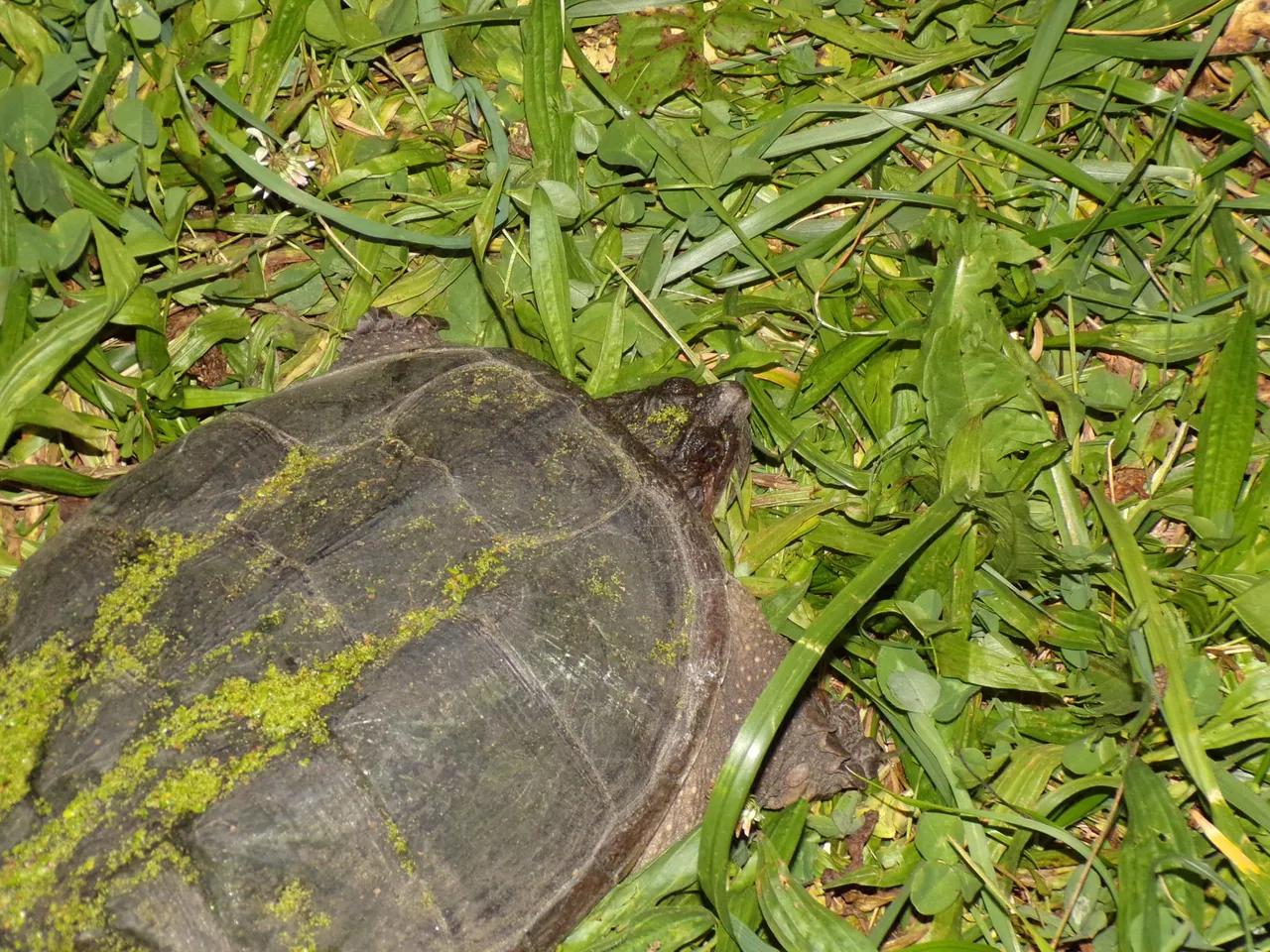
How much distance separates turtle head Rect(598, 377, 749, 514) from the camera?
2676 mm

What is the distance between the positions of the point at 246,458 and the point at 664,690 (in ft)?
3.63

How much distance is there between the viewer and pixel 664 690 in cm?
239

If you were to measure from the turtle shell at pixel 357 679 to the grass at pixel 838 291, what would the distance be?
492mm

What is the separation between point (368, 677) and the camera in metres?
2.07

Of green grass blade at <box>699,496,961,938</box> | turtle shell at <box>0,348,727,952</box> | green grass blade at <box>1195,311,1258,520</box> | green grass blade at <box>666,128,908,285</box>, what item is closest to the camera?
turtle shell at <box>0,348,727,952</box>

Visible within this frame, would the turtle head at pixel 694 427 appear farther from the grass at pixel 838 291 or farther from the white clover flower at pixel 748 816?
the white clover flower at pixel 748 816

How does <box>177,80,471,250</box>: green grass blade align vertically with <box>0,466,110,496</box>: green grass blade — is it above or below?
above

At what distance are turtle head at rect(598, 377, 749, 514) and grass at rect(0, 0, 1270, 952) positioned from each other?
21 cm

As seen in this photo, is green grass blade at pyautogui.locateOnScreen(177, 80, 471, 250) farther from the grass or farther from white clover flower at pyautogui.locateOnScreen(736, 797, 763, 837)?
white clover flower at pyautogui.locateOnScreen(736, 797, 763, 837)

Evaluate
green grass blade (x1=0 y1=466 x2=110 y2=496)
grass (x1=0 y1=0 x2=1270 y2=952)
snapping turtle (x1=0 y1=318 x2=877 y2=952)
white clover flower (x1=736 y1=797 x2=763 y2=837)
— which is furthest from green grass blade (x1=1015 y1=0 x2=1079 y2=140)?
green grass blade (x1=0 y1=466 x2=110 y2=496)

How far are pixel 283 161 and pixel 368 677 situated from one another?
5.59 ft

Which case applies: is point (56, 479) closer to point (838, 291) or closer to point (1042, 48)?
point (838, 291)

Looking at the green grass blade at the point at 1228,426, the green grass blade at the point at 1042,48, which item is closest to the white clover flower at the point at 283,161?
the green grass blade at the point at 1042,48

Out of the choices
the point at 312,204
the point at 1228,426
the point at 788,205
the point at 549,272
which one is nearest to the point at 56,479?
the point at 312,204
